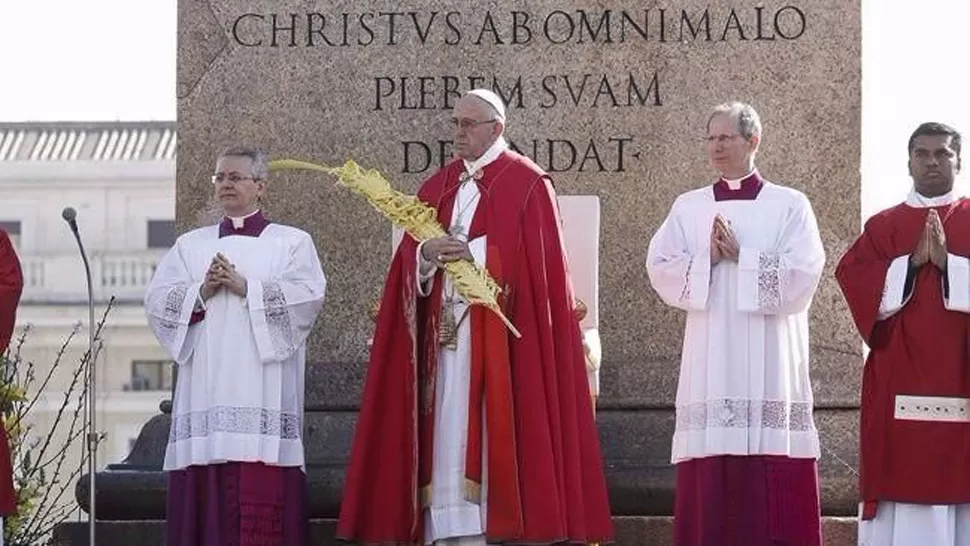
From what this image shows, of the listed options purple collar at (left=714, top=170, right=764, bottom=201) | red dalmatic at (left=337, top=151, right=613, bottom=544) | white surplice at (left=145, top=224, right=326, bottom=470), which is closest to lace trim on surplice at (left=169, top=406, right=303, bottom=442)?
white surplice at (left=145, top=224, right=326, bottom=470)

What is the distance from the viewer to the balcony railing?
62.0 m

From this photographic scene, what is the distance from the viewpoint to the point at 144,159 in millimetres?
64438

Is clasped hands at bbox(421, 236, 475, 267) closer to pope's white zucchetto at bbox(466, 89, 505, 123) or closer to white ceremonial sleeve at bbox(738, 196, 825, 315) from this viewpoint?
pope's white zucchetto at bbox(466, 89, 505, 123)

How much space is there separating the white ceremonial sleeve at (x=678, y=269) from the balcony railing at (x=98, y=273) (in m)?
48.9

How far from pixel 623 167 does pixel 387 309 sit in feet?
6.88

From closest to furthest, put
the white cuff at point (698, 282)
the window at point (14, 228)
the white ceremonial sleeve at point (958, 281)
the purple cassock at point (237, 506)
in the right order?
the white ceremonial sleeve at point (958, 281) < the white cuff at point (698, 282) < the purple cassock at point (237, 506) < the window at point (14, 228)

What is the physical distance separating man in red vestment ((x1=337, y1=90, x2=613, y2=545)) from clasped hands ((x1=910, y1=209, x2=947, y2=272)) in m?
1.51

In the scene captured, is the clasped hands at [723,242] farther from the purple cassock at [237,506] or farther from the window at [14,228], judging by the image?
the window at [14,228]

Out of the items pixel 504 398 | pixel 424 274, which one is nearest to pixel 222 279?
pixel 424 274

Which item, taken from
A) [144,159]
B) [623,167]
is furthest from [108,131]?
[623,167]

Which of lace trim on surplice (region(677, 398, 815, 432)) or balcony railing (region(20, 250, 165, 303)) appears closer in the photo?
lace trim on surplice (region(677, 398, 815, 432))

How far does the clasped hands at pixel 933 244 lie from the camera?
1294cm

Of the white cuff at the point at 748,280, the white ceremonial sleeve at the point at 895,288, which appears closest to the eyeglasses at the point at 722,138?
the white cuff at the point at 748,280

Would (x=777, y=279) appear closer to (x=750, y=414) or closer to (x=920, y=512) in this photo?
(x=750, y=414)
